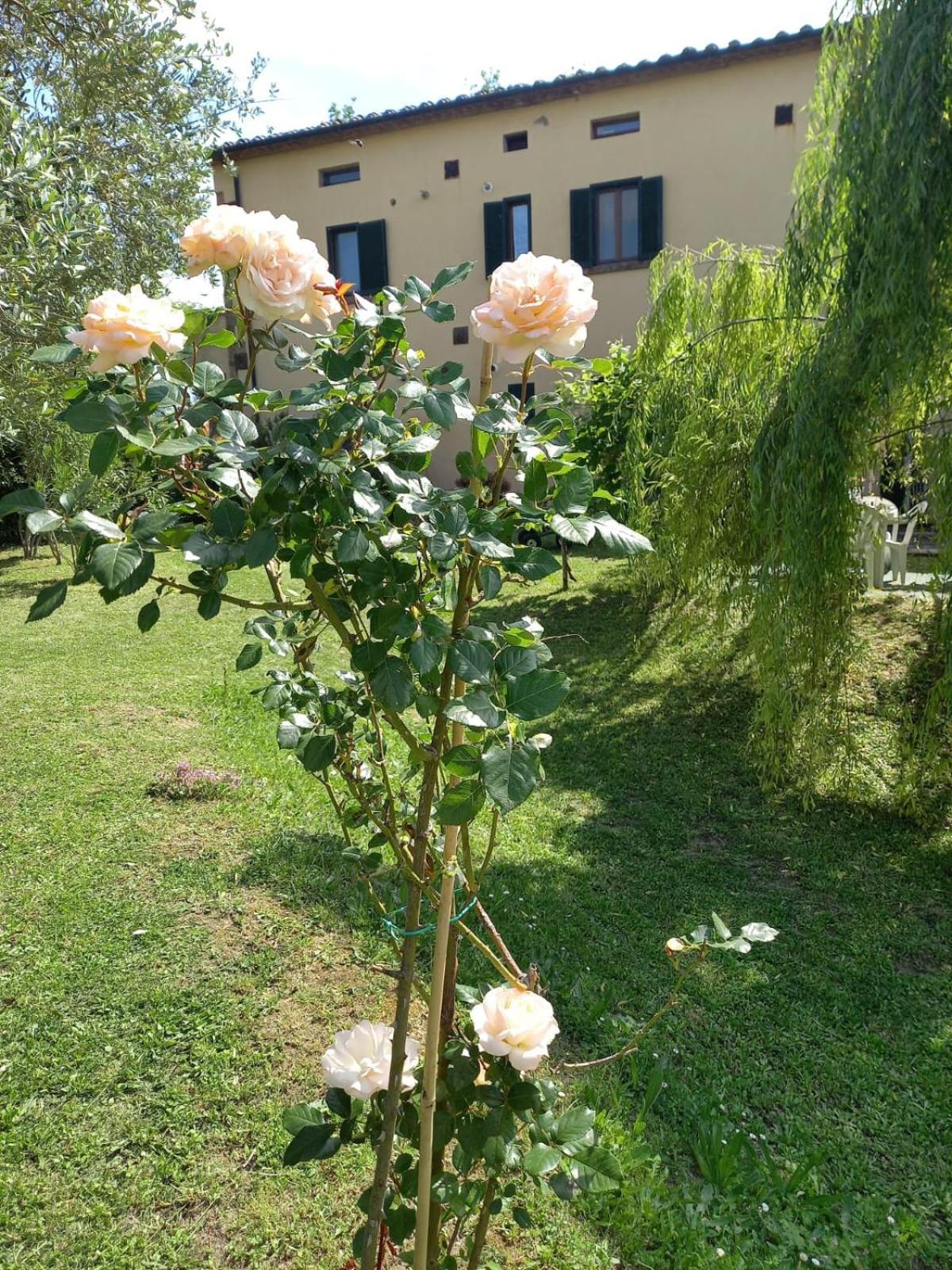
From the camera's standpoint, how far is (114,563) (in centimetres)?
99

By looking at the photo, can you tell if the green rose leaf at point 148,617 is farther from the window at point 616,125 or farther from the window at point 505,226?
the window at point 616,125

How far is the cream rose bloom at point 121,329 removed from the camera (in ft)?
3.51

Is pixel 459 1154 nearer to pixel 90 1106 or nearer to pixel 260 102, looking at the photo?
pixel 90 1106

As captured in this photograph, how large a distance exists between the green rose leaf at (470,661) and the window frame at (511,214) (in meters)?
13.4

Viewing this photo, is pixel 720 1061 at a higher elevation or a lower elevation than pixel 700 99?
lower

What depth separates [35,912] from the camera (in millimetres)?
3439

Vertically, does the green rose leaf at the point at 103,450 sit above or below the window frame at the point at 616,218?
below

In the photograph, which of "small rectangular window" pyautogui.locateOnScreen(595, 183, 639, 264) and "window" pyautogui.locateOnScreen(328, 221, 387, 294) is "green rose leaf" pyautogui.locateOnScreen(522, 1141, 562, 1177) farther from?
"window" pyautogui.locateOnScreen(328, 221, 387, 294)

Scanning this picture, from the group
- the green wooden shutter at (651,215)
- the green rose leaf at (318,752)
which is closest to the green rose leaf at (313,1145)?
the green rose leaf at (318,752)

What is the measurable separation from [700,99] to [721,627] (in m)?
9.91

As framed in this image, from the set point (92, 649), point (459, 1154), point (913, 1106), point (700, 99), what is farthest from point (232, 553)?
point (700, 99)

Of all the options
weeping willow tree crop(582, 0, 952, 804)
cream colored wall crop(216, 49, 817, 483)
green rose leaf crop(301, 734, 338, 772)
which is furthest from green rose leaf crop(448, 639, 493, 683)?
cream colored wall crop(216, 49, 817, 483)

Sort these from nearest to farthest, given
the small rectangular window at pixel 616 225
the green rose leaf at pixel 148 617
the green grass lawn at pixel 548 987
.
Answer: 1. the green rose leaf at pixel 148 617
2. the green grass lawn at pixel 548 987
3. the small rectangular window at pixel 616 225

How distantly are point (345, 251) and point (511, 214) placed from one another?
2986 millimetres
